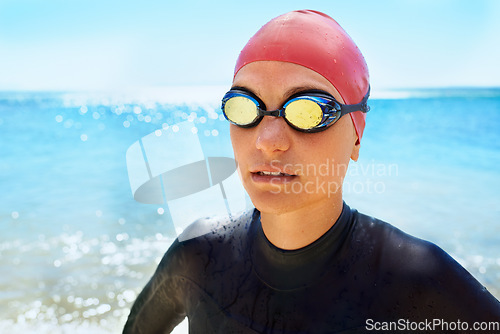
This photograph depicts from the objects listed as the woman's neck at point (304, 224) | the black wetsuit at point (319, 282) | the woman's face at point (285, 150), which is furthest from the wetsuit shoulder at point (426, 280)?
the woman's face at point (285, 150)

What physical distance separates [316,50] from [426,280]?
0.91 metres

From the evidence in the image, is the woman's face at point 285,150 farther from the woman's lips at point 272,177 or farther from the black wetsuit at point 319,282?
the black wetsuit at point 319,282

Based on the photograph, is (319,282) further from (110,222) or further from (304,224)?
(110,222)

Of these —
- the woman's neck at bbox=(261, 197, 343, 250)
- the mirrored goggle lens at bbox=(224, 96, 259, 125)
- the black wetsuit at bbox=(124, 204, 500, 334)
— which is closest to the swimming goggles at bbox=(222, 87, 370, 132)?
Result: the mirrored goggle lens at bbox=(224, 96, 259, 125)

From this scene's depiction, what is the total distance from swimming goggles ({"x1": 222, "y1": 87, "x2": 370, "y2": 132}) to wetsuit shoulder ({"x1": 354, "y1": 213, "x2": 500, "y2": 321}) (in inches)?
20.3

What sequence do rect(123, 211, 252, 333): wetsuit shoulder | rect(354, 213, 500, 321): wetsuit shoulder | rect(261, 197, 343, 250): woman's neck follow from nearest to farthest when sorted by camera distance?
rect(354, 213, 500, 321): wetsuit shoulder → rect(261, 197, 343, 250): woman's neck → rect(123, 211, 252, 333): wetsuit shoulder

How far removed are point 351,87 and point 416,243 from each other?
641 mm

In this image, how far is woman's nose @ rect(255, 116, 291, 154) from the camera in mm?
1653

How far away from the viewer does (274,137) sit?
166 cm

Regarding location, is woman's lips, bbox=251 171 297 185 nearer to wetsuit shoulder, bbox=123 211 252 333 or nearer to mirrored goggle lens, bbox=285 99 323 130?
mirrored goggle lens, bbox=285 99 323 130

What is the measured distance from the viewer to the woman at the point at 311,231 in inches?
65.2

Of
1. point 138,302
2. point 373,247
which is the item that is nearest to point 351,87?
point 373,247

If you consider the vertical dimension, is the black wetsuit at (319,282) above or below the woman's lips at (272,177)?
below

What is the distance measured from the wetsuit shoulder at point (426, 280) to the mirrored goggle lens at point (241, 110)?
0.66 meters
